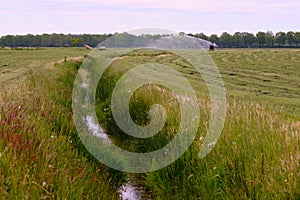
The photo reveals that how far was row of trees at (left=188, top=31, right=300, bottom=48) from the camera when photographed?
292 ft

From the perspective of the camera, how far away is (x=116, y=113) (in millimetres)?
10336

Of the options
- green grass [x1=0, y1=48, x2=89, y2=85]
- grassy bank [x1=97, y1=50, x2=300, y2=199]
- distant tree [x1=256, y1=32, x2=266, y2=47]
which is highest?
distant tree [x1=256, y1=32, x2=266, y2=47]

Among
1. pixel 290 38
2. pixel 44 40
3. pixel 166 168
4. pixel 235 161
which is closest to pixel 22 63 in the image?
pixel 166 168

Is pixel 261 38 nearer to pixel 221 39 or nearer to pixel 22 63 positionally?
pixel 221 39

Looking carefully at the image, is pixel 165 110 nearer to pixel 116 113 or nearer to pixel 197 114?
Result: pixel 197 114

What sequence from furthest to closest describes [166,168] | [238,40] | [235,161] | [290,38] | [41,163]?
[238,40] → [290,38] → [166,168] → [235,161] → [41,163]

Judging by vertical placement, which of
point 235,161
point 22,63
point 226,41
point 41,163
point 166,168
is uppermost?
point 226,41

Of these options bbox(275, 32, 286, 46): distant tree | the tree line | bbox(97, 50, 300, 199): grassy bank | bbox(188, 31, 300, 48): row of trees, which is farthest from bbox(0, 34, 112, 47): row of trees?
bbox(97, 50, 300, 199): grassy bank

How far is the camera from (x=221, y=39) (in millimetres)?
98125

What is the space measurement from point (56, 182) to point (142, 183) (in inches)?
101

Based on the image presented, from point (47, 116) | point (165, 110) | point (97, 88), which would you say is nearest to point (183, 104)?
point (165, 110)

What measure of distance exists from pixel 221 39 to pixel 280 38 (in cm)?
1349

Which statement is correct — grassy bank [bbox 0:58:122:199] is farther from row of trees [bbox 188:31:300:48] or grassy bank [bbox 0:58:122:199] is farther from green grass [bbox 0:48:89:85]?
row of trees [bbox 188:31:300:48]

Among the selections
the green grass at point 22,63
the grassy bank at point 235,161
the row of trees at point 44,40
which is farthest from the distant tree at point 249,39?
the grassy bank at point 235,161
